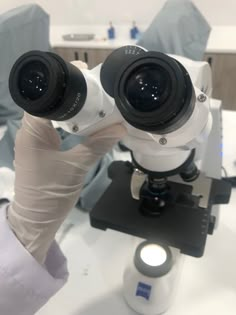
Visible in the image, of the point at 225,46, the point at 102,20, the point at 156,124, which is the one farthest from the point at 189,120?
the point at 102,20

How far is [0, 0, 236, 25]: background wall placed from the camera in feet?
8.39

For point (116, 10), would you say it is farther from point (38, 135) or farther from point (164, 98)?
point (164, 98)

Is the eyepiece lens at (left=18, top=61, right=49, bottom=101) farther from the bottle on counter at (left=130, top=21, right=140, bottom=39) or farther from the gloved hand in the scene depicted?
the bottle on counter at (left=130, top=21, right=140, bottom=39)

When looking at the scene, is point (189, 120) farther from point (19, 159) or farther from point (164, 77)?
point (19, 159)

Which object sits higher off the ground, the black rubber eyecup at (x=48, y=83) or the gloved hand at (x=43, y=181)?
the black rubber eyecup at (x=48, y=83)

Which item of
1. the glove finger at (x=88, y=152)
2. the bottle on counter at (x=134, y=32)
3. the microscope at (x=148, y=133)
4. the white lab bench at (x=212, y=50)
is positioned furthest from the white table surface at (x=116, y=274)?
the bottle on counter at (x=134, y=32)

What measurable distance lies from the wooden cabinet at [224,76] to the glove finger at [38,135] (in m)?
1.92

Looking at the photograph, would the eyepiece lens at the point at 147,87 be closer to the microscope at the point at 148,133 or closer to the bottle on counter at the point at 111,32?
the microscope at the point at 148,133

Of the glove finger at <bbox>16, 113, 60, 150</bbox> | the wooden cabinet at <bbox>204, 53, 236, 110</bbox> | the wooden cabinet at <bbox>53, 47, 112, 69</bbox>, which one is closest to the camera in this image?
the glove finger at <bbox>16, 113, 60, 150</bbox>

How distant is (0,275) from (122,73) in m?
0.43

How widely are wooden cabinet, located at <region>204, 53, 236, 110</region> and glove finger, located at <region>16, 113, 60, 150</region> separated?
1925 mm

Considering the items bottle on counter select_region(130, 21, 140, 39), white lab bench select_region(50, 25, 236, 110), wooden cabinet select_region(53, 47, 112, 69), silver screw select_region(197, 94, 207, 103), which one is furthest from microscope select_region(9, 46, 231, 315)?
bottle on counter select_region(130, 21, 140, 39)

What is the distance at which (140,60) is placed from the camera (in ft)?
1.31

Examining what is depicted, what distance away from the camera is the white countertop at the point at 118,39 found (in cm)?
229
